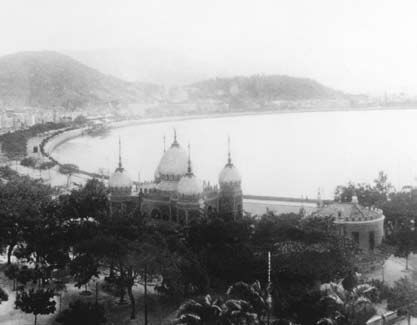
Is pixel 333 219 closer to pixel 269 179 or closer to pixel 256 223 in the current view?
pixel 256 223

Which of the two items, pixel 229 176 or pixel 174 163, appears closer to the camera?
pixel 229 176

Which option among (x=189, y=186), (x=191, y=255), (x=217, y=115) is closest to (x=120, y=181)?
(x=189, y=186)

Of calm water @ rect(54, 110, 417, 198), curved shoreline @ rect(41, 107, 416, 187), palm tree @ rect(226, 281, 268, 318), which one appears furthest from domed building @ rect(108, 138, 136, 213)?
curved shoreline @ rect(41, 107, 416, 187)

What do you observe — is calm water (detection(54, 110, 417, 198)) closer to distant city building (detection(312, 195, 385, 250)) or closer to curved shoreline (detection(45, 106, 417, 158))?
curved shoreline (detection(45, 106, 417, 158))

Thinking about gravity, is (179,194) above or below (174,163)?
below

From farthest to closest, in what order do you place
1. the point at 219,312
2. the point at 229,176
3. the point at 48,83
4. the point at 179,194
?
the point at 48,83, the point at 229,176, the point at 179,194, the point at 219,312

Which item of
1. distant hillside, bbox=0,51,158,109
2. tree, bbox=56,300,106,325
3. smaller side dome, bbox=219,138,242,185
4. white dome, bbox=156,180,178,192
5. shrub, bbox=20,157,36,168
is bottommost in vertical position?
tree, bbox=56,300,106,325

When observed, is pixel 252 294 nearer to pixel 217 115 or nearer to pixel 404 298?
pixel 404 298
